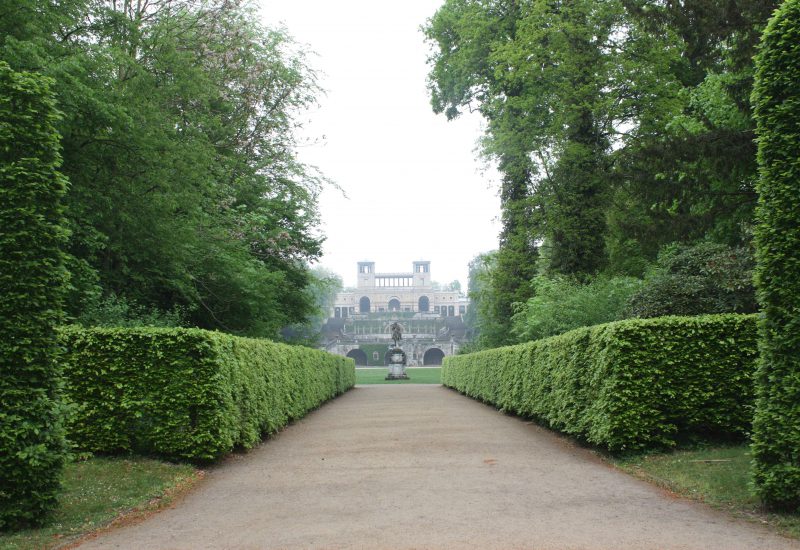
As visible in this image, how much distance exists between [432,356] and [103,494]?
77222 millimetres

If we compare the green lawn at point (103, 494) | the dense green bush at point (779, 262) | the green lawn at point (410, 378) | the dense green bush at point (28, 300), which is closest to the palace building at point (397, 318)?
A: the green lawn at point (410, 378)

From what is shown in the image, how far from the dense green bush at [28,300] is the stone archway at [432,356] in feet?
252

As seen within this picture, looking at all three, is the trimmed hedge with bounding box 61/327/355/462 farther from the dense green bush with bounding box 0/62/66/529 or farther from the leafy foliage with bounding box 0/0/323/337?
the dense green bush with bounding box 0/62/66/529

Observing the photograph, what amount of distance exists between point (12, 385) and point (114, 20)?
33.1ft

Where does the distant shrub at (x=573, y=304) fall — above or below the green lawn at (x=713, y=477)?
above

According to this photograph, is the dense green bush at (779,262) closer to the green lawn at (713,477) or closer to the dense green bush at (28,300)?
the green lawn at (713,477)

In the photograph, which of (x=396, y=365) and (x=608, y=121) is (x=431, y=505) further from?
(x=396, y=365)

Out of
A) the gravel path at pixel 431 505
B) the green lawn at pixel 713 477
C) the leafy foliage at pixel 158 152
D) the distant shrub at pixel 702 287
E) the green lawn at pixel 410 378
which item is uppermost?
the leafy foliage at pixel 158 152

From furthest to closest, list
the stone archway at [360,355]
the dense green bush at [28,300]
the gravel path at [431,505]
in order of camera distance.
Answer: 1. the stone archway at [360,355]
2. the dense green bush at [28,300]
3. the gravel path at [431,505]

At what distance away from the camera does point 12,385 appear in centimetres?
532

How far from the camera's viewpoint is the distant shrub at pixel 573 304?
17000mm

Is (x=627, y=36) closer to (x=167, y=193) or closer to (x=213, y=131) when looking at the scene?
(x=213, y=131)

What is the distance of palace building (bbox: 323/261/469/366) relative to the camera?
81.2 m

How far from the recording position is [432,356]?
82.8 m
